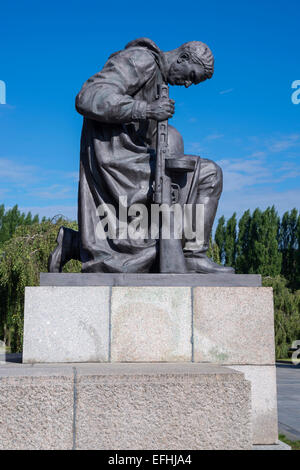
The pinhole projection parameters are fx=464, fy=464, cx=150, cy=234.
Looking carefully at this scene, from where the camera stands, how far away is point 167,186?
4.21 m

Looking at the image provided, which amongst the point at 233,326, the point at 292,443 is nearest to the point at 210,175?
the point at 233,326

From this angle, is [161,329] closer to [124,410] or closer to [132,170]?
[124,410]

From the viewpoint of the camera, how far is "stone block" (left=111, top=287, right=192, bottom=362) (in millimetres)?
3645

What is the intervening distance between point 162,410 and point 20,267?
38.3 feet

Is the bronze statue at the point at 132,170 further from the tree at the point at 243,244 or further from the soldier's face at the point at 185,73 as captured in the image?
the tree at the point at 243,244

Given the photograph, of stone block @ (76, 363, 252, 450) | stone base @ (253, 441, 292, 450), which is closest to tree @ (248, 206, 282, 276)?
stone base @ (253, 441, 292, 450)

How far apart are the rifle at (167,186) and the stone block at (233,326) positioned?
15.9 inches

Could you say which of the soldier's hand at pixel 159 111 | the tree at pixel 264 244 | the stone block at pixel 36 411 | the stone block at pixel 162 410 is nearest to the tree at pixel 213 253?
the soldier's hand at pixel 159 111

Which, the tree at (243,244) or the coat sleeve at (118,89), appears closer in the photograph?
the coat sleeve at (118,89)

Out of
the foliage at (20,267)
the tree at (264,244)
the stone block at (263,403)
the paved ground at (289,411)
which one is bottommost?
the paved ground at (289,411)

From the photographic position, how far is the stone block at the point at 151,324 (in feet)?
12.0

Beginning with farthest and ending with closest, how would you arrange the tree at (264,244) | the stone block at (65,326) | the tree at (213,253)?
1. the tree at (264,244)
2. the tree at (213,253)
3. the stone block at (65,326)

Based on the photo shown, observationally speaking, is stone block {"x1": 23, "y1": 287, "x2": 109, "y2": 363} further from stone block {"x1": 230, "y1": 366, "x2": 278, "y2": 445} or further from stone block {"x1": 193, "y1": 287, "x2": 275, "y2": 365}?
stone block {"x1": 230, "y1": 366, "x2": 278, "y2": 445}

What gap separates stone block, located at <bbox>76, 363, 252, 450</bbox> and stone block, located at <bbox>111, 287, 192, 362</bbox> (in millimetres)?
878
